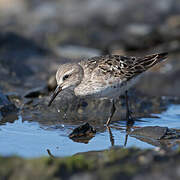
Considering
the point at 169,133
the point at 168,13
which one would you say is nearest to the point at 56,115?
the point at 169,133

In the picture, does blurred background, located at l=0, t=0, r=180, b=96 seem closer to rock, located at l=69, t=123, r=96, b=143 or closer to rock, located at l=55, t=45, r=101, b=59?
rock, located at l=55, t=45, r=101, b=59

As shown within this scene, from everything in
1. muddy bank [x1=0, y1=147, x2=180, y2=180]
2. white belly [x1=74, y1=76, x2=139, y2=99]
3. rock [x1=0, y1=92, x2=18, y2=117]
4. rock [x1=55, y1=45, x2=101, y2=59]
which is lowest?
muddy bank [x1=0, y1=147, x2=180, y2=180]

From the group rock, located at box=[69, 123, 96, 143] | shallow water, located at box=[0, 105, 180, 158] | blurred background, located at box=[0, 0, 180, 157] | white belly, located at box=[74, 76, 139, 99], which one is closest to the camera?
shallow water, located at box=[0, 105, 180, 158]

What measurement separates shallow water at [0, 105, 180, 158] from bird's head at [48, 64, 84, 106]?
66 centimetres

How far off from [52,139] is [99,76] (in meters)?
1.56

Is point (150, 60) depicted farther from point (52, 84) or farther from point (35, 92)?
point (35, 92)

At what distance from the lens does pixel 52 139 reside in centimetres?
697

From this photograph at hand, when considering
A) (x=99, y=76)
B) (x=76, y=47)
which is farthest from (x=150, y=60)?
(x=76, y=47)

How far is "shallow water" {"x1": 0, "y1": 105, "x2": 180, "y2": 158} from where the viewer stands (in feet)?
20.8

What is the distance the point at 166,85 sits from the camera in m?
12.0

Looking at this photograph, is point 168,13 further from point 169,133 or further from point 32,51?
point 169,133

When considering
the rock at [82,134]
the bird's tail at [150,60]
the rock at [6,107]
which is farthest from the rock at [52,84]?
the rock at [82,134]

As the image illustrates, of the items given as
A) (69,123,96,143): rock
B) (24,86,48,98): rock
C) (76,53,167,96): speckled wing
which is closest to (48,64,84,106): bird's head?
(76,53,167,96): speckled wing

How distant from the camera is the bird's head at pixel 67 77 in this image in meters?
7.74
